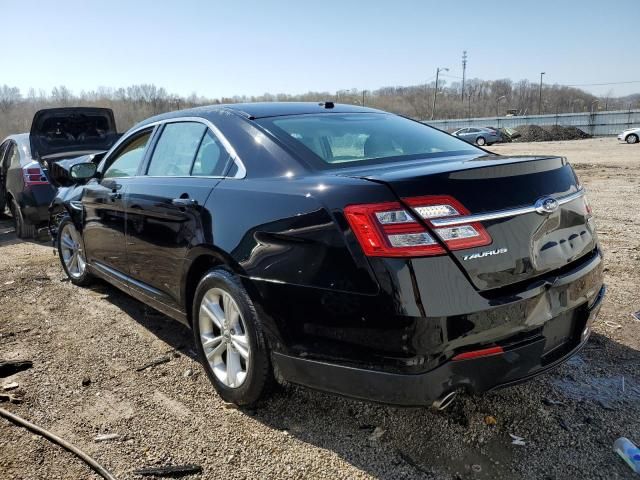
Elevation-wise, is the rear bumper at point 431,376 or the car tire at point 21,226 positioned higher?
the rear bumper at point 431,376

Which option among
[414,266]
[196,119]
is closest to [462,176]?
[414,266]

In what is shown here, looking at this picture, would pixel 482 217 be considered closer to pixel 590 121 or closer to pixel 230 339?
pixel 230 339

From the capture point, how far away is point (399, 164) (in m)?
2.62

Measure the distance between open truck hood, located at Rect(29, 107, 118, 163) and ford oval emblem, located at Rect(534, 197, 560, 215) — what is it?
7332 mm

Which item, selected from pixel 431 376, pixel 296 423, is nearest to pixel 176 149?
pixel 296 423

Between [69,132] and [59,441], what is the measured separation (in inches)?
303

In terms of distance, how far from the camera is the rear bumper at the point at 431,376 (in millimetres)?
2090

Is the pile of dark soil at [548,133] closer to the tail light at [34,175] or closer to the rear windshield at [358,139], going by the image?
the tail light at [34,175]

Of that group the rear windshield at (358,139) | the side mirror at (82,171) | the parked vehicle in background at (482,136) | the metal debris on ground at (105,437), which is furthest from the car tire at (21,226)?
the parked vehicle in background at (482,136)

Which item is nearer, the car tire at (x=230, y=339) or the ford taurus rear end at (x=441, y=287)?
the ford taurus rear end at (x=441, y=287)

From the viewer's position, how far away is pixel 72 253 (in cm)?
525

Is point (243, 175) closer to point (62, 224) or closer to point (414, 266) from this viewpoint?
point (414, 266)

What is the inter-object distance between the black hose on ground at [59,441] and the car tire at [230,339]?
70 cm

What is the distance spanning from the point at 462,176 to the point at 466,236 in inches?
11.0
